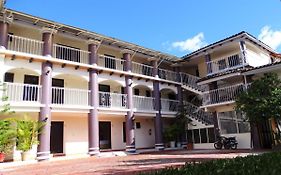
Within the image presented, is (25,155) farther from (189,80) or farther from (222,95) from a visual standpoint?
(189,80)

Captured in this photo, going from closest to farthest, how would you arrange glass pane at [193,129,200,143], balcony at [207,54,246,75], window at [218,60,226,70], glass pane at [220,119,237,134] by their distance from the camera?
glass pane at [220,119,237,134], balcony at [207,54,246,75], glass pane at [193,129,200,143], window at [218,60,226,70]

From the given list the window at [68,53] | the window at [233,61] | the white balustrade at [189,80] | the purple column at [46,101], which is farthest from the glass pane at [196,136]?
the purple column at [46,101]

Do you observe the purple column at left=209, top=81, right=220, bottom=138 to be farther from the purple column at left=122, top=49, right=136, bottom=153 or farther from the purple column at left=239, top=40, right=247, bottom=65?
the purple column at left=122, top=49, right=136, bottom=153

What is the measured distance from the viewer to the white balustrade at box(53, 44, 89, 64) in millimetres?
18311

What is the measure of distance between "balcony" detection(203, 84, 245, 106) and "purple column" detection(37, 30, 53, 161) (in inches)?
469

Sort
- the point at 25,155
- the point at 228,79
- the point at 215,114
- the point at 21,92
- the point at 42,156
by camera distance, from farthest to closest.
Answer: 1. the point at 228,79
2. the point at 215,114
3. the point at 21,92
4. the point at 42,156
5. the point at 25,155

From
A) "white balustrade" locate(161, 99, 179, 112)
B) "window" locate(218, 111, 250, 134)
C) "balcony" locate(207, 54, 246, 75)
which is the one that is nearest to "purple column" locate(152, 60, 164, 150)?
"white balustrade" locate(161, 99, 179, 112)

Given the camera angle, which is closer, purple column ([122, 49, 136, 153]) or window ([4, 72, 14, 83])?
window ([4, 72, 14, 83])

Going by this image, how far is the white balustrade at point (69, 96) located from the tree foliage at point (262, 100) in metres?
10.3

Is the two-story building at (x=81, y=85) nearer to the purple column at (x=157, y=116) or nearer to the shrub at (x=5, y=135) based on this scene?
the purple column at (x=157, y=116)

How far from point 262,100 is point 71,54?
13382 mm

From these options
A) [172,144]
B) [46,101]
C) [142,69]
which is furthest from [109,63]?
[172,144]

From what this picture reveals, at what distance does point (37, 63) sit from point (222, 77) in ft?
44.1

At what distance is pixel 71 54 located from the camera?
1916cm
